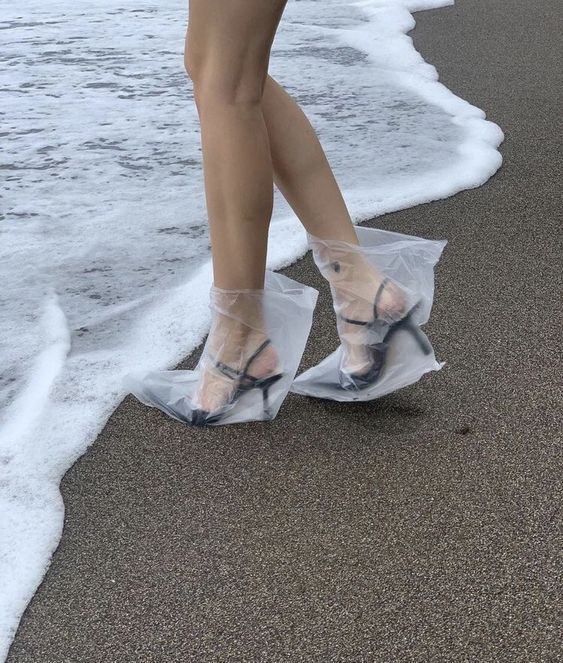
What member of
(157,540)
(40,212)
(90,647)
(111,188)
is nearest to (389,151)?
(111,188)

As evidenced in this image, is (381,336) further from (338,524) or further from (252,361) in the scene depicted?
(338,524)

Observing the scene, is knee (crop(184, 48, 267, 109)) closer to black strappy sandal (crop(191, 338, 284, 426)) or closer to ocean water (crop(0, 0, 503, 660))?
black strappy sandal (crop(191, 338, 284, 426))

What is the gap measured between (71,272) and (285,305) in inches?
32.5

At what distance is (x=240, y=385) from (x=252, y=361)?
4 centimetres

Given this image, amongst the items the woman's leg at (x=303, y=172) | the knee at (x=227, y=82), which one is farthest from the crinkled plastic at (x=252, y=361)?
the knee at (x=227, y=82)

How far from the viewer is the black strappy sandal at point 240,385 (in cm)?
139

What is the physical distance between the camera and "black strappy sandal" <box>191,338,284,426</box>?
4.56 ft

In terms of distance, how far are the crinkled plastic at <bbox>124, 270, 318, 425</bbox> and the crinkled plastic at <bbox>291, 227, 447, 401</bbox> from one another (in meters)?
0.06

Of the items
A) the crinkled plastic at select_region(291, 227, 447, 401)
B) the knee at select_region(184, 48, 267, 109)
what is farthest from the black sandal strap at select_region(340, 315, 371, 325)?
the knee at select_region(184, 48, 267, 109)

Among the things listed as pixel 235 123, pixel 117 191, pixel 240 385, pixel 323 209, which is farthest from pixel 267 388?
pixel 117 191

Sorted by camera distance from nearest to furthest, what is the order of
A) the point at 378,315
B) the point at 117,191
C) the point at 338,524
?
the point at 338,524 → the point at 378,315 → the point at 117,191

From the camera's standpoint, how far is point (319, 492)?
124 centimetres

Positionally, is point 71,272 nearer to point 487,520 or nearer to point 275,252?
point 275,252

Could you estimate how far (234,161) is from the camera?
4.09 feet
